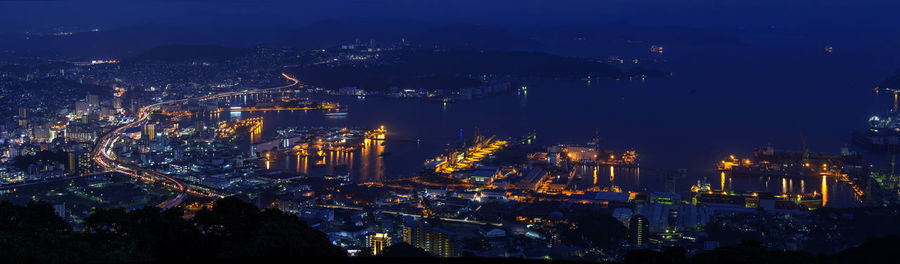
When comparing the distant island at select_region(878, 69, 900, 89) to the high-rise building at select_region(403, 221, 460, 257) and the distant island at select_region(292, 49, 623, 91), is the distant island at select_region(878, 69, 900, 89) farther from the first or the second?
the high-rise building at select_region(403, 221, 460, 257)

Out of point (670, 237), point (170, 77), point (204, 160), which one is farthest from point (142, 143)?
point (170, 77)

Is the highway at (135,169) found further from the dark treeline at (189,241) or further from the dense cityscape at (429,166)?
the dark treeline at (189,241)

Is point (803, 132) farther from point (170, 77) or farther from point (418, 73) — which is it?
point (170, 77)

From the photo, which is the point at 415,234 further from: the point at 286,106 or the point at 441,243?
the point at 286,106

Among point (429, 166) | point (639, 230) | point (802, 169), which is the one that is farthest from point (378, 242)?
point (802, 169)

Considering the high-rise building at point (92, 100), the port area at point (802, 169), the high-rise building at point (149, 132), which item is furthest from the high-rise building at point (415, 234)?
the high-rise building at point (92, 100)

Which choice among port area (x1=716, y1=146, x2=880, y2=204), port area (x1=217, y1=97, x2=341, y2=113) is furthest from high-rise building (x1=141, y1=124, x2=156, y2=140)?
port area (x1=716, y1=146, x2=880, y2=204)

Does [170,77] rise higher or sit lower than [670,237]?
higher
